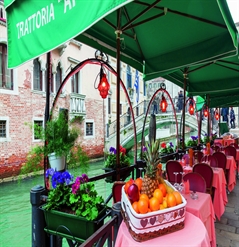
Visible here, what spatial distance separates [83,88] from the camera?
13.2 metres

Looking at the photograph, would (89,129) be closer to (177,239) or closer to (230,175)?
(230,175)

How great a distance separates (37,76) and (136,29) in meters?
8.78

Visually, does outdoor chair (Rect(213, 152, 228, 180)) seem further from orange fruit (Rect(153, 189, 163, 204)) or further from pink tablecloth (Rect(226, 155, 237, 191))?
orange fruit (Rect(153, 189, 163, 204))

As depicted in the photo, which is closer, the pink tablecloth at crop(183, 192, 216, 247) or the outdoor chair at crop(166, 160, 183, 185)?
the pink tablecloth at crop(183, 192, 216, 247)

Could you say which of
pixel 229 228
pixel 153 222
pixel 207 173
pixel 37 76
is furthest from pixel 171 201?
pixel 37 76

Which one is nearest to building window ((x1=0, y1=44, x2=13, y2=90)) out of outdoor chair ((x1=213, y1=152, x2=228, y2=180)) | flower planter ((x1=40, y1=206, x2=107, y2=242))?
outdoor chair ((x1=213, y1=152, x2=228, y2=180))

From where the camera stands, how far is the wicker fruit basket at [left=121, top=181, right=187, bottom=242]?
1267mm

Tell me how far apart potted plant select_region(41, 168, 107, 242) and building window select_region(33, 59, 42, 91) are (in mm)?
9638

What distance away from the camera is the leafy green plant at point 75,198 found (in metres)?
1.53

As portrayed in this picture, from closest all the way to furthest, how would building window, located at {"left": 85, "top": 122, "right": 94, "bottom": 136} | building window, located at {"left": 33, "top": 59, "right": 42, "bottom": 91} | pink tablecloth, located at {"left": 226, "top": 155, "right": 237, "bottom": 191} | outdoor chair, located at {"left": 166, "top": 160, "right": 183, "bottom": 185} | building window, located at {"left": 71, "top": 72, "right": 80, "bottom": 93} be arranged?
outdoor chair, located at {"left": 166, "top": 160, "right": 183, "bottom": 185}
pink tablecloth, located at {"left": 226, "top": 155, "right": 237, "bottom": 191}
building window, located at {"left": 33, "top": 59, "right": 42, "bottom": 91}
building window, located at {"left": 71, "top": 72, "right": 80, "bottom": 93}
building window, located at {"left": 85, "top": 122, "right": 94, "bottom": 136}

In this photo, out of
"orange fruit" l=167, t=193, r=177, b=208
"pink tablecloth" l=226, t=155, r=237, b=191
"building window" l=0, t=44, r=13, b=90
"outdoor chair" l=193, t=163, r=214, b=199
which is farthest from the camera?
"building window" l=0, t=44, r=13, b=90

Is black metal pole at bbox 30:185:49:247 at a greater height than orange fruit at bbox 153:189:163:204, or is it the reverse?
orange fruit at bbox 153:189:163:204

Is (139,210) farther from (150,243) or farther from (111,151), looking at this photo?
A: (111,151)

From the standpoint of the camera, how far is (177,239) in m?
1.29
